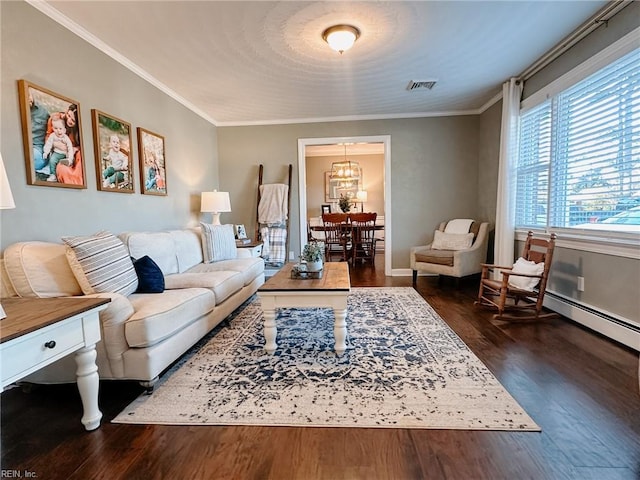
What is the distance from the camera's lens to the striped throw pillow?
1.95m

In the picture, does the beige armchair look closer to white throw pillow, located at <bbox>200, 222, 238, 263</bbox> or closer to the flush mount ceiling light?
white throw pillow, located at <bbox>200, 222, 238, 263</bbox>

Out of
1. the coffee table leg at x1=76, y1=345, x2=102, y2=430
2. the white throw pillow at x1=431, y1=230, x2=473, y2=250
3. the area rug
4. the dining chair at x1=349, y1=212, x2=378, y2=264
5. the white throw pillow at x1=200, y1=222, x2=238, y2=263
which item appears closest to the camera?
the coffee table leg at x1=76, y1=345, x2=102, y2=430

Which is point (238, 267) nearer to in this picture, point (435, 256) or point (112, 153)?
point (112, 153)

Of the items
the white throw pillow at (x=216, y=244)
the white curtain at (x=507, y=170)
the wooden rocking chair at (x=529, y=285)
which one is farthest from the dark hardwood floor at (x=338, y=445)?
the white curtain at (x=507, y=170)

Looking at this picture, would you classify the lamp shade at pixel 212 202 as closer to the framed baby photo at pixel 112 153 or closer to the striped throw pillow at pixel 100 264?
the framed baby photo at pixel 112 153

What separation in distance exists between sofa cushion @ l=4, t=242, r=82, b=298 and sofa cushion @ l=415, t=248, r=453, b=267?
3837mm

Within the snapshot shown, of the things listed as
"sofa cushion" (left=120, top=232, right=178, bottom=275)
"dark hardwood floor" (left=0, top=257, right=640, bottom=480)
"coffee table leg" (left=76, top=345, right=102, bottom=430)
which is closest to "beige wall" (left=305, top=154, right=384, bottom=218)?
"sofa cushion" (left=120, top=232, right=178, bottom=275)

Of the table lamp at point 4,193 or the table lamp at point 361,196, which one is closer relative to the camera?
the table lamp at point 4,193

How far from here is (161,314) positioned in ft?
6.28

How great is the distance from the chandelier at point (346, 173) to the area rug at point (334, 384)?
550cm

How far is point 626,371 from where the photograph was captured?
2021 mm

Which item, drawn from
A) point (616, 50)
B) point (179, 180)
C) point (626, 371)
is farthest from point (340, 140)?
point (626, 371)

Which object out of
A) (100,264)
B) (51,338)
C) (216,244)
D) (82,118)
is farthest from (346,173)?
(51,338)

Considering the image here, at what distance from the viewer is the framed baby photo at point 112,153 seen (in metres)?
2.72
